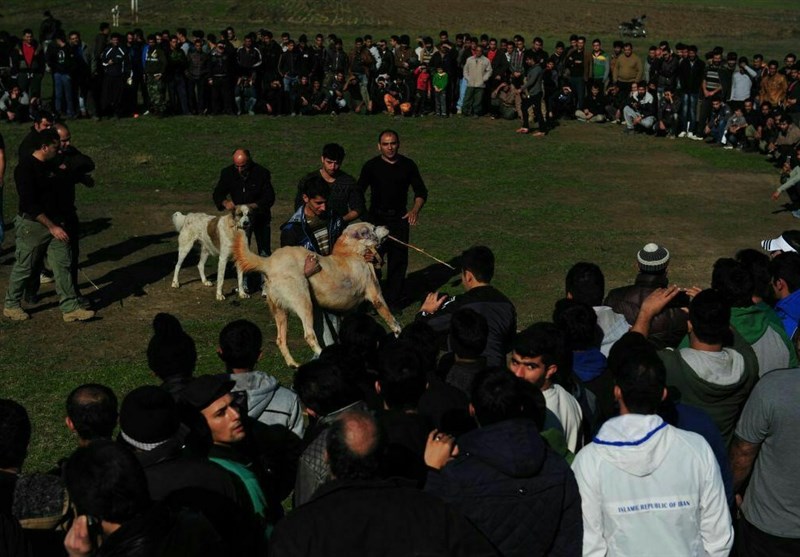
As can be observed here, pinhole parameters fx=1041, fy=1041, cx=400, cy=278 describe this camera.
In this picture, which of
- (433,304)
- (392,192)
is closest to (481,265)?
(433,304)

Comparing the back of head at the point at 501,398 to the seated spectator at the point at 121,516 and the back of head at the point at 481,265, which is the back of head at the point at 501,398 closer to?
the seated spectator at the point at 121,516

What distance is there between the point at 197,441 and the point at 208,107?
2096cm

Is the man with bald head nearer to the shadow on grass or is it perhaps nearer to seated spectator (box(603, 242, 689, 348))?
the shadow on grass

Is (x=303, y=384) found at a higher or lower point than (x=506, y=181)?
higher

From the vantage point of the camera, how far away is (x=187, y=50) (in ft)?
82.4

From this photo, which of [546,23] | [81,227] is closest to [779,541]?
[81,227]

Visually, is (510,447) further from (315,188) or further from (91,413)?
(315,188)

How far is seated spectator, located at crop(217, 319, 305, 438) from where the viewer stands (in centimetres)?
629

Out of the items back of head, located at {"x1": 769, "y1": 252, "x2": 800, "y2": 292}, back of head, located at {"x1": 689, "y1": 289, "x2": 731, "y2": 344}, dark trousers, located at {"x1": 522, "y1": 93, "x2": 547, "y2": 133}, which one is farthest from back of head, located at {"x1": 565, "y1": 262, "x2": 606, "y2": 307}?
dark trousers, located at {"x1": 522, "y1": 93, "x2": 547, "y2": 133}

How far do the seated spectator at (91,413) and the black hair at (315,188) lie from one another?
473 centimetres

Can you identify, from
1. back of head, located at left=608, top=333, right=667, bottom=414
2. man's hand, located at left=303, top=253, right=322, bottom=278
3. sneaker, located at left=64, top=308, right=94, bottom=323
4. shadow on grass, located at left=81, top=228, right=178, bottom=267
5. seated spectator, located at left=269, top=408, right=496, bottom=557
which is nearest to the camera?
seated spectator, located at left=269, top=408, right=496, bottom=557

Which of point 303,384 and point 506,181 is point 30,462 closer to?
point 303,384

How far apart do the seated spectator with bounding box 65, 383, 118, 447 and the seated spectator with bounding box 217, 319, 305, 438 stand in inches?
34.5

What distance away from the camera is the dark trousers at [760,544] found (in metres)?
5.71
